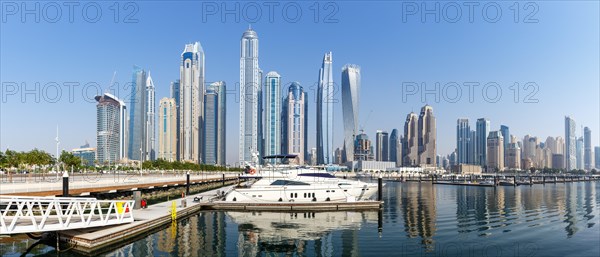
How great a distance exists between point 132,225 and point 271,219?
16.3 metres

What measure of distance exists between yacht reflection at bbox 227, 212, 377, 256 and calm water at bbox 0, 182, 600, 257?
7 cm

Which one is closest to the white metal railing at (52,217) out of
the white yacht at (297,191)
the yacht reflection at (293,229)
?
the yacht reflection at (293,229)

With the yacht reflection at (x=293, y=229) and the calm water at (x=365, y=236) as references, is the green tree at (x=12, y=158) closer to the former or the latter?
the calm water at (x=365, y=236)

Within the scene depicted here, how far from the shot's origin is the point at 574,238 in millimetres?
37969

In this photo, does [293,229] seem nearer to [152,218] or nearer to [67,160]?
[152,218]

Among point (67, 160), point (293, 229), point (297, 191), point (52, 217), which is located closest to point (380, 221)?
point (293, 229)

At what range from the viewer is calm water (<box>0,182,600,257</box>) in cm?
3103

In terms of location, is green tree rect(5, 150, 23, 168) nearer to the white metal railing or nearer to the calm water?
the calm water

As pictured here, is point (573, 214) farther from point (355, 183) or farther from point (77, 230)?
point (77, 230)

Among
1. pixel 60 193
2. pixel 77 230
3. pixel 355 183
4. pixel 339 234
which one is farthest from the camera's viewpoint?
pixel 355 183

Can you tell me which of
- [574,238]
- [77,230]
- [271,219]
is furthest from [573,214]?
[77,230]

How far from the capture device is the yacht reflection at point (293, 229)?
1260 inches

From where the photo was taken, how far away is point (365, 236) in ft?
122

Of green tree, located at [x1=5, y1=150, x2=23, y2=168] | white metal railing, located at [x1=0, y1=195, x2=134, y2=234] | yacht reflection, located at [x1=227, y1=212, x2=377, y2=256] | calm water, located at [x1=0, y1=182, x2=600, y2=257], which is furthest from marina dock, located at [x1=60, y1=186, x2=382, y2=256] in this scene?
green tree, located at [x1=5, y1=150, x2=23, y2=168]
